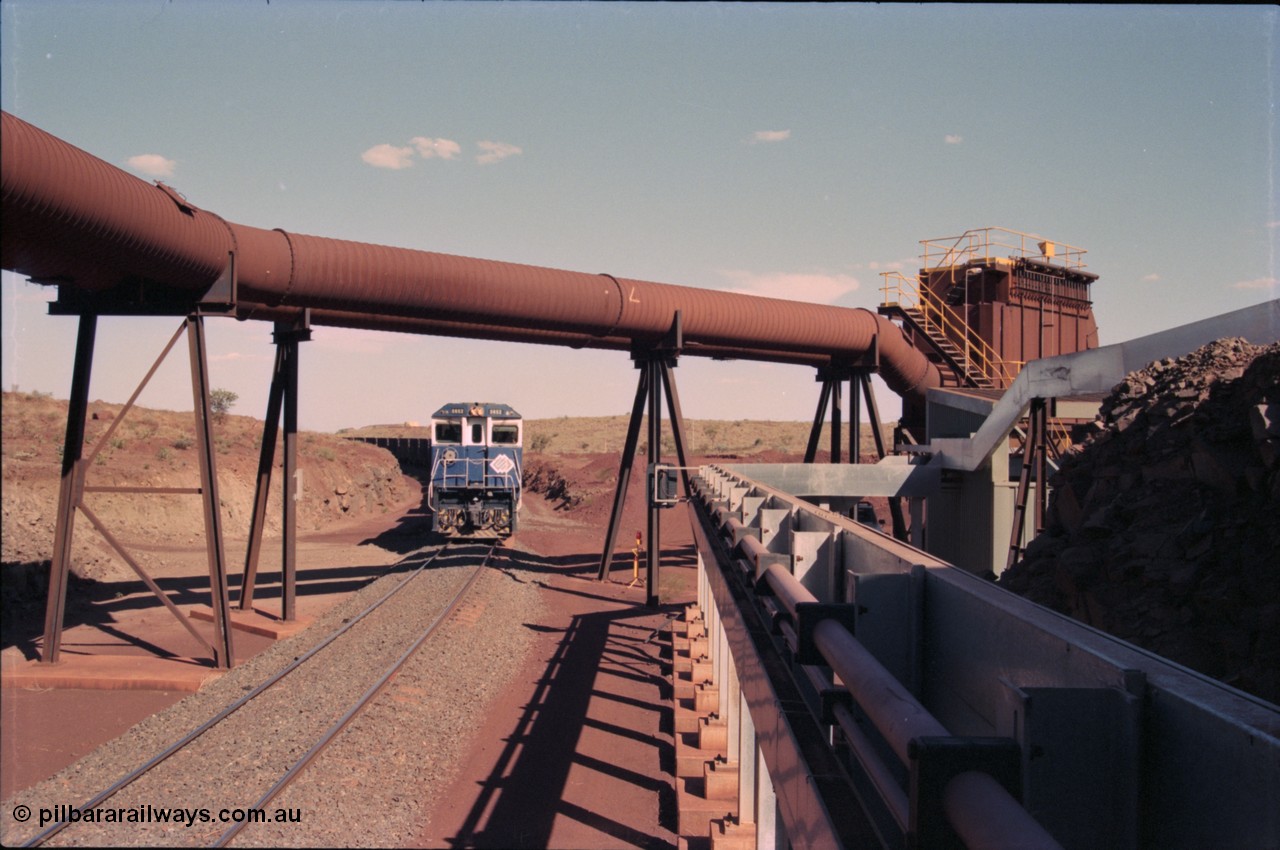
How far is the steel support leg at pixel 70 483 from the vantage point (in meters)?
12.7

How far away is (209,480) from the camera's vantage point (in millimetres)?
13117

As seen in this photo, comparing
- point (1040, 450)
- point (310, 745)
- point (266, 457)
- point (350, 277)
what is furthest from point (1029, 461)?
point (266, 457)

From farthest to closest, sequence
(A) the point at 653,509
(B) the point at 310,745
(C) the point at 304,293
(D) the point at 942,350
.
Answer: (D) the point at 942,350 < (A) the point at 653,509 < (C) the point at 304,293 < (B) the point at 310,745

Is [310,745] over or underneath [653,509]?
underneath

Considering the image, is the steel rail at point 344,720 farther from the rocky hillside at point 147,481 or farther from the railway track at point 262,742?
the rocky hillside at point 147,481

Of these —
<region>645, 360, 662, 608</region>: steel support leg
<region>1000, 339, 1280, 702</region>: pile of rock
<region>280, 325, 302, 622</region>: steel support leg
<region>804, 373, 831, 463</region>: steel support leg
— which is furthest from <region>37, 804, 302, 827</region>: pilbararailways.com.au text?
<region>804, 373, 831, 463</region>: steel support leg

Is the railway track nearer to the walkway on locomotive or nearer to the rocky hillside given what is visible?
the rocky hillside

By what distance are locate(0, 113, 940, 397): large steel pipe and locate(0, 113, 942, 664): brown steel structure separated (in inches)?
0.9

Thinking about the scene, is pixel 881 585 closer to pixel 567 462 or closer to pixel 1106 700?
pixel 1106 700

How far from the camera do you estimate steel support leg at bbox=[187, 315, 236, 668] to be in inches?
501

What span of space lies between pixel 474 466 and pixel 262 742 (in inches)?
672

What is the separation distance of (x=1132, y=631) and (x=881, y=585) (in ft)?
10.8

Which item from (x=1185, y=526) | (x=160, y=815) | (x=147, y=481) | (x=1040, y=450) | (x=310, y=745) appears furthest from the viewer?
(x=147, y=481)

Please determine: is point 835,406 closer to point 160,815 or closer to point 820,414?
point 820,414
